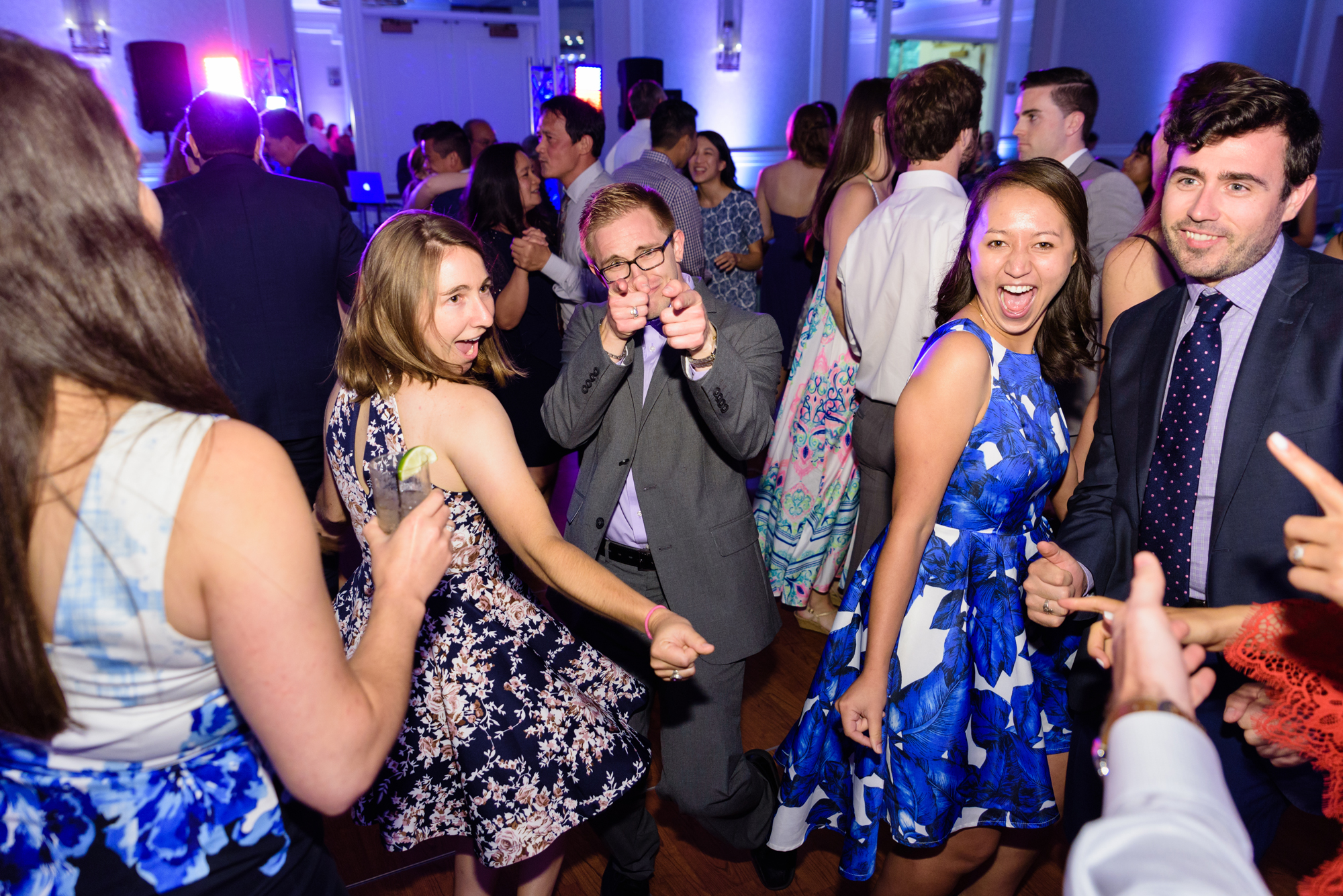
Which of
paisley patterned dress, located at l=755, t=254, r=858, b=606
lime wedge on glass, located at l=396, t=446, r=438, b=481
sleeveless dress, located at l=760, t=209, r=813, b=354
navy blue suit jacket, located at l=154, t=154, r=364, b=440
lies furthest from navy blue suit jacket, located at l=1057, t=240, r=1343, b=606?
sleeveless dress, located at l=760, t=209, r=813, b=354

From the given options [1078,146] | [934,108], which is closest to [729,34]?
[1078,146]

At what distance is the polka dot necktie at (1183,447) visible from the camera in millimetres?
1462

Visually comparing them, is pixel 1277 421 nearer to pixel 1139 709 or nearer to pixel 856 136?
pixel 1139 709

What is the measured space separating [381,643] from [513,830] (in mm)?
715

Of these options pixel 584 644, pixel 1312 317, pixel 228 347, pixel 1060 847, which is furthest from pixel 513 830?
pixel 228 347

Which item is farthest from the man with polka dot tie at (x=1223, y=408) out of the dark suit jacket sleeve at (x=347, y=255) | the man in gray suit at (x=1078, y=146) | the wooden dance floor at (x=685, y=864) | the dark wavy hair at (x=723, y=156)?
the dark wavy hair at (x=723, y=156)

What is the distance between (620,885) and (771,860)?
38 cm

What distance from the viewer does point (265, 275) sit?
2.88 metres

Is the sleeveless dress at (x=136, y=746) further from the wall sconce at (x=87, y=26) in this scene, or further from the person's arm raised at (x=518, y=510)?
the wall sconce at (x=87, y=26)

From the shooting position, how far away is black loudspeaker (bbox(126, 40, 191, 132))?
6.52 metres

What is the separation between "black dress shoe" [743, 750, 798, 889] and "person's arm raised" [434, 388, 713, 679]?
85 cm

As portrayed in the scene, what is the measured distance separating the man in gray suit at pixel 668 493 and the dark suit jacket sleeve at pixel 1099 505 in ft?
2.08

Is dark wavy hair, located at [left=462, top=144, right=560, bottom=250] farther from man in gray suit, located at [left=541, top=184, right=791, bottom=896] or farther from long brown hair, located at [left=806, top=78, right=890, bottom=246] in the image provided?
man in gray suit, located at [left=541, top=184, right=791, bottom=896]

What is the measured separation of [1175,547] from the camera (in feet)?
4.88
